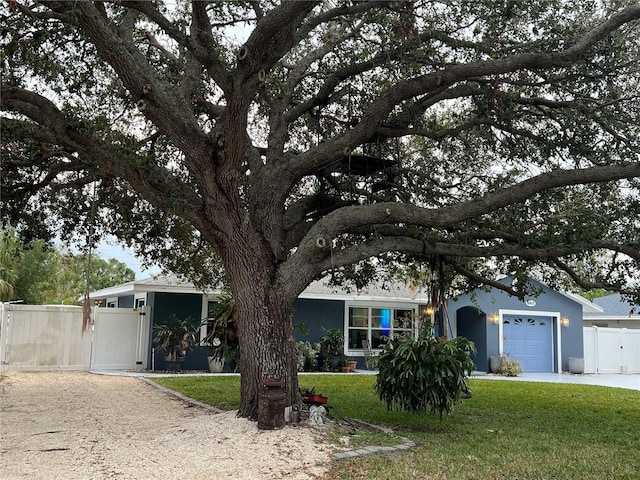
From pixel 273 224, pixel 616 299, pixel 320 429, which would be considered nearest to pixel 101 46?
pixel 273 224

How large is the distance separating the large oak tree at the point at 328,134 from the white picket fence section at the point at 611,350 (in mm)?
11855

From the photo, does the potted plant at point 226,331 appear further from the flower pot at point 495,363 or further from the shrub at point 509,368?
the flower pot at point 495,363

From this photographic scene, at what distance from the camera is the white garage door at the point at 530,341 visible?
2117cm

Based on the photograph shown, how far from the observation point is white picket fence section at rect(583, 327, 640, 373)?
21984mm

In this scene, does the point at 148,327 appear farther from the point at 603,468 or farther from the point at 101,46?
the point at 603,468

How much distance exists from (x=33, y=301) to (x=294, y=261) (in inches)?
924

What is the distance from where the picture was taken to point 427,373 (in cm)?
837

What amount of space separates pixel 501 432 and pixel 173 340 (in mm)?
10318

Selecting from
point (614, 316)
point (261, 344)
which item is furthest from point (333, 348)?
point (614, 316)

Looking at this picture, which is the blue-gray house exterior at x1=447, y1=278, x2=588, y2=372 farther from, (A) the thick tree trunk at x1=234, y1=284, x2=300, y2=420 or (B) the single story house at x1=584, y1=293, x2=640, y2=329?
(A) the thick tree trunk at x1=234, y1=284, x2=300, y2=420

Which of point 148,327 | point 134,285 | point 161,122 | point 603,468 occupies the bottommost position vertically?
point 603,468

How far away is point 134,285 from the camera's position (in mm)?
Result: 17578

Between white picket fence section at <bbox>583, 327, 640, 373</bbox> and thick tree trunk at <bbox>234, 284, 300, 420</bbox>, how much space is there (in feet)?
55.6

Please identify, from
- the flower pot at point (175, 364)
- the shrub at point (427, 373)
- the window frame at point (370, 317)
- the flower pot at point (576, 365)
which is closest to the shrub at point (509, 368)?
the flower pot at point (576, 365)
